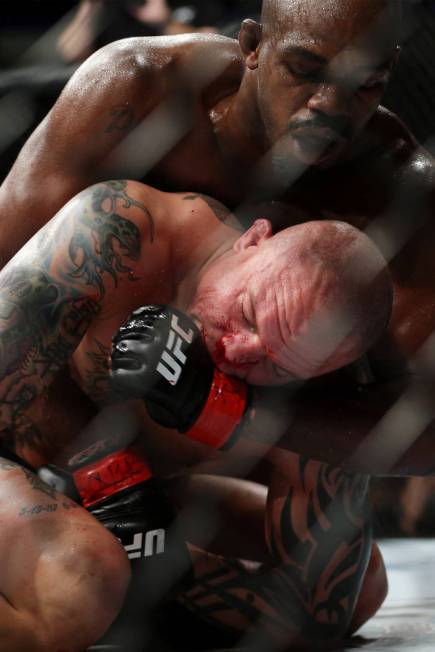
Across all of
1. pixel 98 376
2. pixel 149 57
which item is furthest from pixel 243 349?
pixel 149 57

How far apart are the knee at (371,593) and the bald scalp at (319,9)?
0.93 meters

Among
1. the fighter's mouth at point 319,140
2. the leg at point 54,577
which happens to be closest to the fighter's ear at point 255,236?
the fighter's mouth at point 319,140

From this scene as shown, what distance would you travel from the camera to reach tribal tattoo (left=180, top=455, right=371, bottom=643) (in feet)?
5.29

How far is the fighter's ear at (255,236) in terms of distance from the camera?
1.54m

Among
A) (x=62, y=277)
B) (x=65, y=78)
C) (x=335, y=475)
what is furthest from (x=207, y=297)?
(x=65, y=78)

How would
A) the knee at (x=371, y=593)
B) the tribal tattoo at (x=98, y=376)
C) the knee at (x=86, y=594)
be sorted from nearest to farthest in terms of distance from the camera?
the knee at (x=86, y=594), the tribal tattoo at (x=98, y=376), the knee at (x=371, y=593)

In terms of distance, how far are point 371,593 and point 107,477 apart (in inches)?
20.6

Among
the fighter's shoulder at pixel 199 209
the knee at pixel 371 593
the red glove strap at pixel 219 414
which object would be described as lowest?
the knee at pixel 371 593

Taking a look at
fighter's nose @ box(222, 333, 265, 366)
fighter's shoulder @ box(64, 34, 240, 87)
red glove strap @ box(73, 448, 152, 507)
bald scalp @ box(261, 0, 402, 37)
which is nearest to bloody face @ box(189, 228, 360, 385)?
fighter's nose @ box(222, 333, 265, 366)

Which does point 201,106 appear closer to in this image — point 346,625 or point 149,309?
point 149,309

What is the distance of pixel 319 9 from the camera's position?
1588 millimetres

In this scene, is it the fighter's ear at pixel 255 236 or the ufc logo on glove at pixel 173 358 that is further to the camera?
the fighter's ear at pixel 255 236

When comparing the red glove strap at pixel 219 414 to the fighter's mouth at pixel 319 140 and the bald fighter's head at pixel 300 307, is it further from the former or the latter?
the fighter's mouth at pixel 319 140

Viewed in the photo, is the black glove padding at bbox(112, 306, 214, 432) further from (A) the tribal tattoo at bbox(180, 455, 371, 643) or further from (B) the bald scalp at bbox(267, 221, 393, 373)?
(A) the tribal tattoo at bbox(180, 455, 371, 643)
